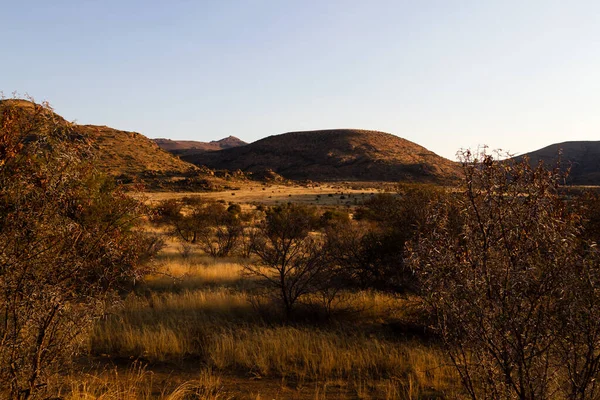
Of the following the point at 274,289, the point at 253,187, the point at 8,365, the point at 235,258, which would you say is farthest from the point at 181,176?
the point at 8,365

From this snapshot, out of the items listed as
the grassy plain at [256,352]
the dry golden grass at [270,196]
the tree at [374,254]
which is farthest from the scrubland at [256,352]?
the dry golden grass at [270,196]

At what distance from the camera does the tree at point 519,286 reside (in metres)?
2.92

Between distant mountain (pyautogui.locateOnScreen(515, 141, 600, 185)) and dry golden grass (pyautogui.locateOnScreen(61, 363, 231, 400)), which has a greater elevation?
distant mountain (pyautogui.locateOnScreen(515, 141, 600, 185))

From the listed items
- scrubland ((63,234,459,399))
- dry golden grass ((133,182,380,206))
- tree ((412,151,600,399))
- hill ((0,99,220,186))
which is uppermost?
hill ((0,99,220,186))

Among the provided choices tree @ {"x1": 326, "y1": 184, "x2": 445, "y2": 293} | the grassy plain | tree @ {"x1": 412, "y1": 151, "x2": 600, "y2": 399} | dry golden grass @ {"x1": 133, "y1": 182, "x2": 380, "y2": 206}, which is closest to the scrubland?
the grassy plain

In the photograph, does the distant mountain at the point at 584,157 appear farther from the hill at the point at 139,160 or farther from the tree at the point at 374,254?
the tree at the point at 374,254

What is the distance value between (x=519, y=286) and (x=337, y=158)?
4524 inches

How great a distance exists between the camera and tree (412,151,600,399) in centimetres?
292

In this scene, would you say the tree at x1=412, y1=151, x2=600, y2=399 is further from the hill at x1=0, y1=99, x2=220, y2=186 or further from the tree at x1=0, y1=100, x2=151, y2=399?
the hill at x1=0, y1=99, x2=220, y2=186

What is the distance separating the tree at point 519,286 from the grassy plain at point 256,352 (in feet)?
8.05

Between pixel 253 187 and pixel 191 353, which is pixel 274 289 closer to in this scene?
pixel 191 353

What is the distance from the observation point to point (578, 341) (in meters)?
3.00

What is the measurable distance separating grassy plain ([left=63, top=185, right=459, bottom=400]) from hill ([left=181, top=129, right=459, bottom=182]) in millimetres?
88082

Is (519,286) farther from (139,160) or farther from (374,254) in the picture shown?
(139,160)
